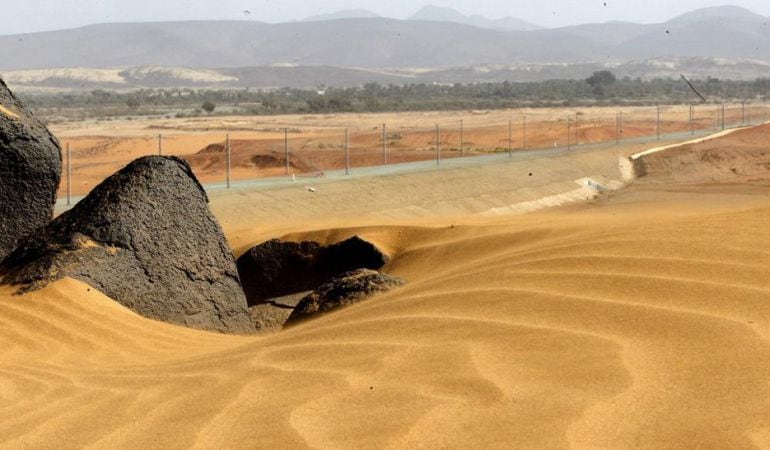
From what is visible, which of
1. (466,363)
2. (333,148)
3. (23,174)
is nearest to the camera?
(466,363)

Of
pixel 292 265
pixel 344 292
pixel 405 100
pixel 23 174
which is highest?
pixel 23 174

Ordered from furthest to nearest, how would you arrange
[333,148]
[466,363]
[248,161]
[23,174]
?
[333,148] → [248,161] → [23,174] → [466,363]

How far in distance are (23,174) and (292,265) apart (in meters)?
3.99

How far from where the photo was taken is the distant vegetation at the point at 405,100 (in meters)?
101

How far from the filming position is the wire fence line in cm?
3447

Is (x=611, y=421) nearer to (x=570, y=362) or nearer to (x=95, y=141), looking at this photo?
(x=570, y=362)

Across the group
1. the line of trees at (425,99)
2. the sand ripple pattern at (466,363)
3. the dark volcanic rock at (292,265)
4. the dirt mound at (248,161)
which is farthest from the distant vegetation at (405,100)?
the sand ripple pattern at (466,363)

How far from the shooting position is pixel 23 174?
419 inches

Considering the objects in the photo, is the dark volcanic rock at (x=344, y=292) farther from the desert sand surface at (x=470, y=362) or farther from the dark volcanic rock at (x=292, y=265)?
the dark volcanic rock at (x=292, y=265)

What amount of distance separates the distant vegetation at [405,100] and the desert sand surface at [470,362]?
81835 mm

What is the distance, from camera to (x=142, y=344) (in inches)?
326

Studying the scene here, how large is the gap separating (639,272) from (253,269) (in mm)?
7232

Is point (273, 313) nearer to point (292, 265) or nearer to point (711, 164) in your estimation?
point (292, 265)

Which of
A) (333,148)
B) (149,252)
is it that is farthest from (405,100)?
(149,252)
